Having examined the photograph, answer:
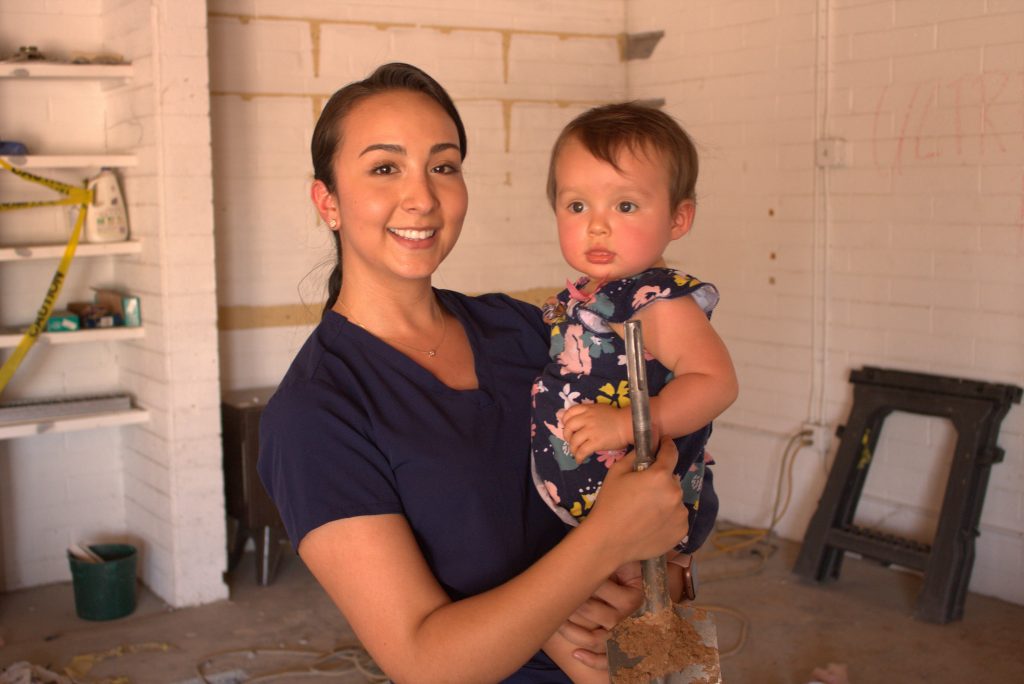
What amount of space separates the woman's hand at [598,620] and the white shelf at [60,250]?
10.8 ft

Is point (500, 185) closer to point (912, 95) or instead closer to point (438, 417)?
point (912, 95)

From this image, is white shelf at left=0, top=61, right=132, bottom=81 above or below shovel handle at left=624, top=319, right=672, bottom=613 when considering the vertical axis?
above

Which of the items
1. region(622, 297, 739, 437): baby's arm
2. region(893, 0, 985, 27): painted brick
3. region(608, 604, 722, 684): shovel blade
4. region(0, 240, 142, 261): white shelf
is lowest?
region(608, 604, 722, 684): shovel blade

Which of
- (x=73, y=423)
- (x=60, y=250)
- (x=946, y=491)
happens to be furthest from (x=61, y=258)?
(x=946, y=491)

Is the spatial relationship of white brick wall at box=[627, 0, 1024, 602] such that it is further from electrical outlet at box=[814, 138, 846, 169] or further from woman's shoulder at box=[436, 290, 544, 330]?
woman's shoulder at box=[436, 290, 544, 330]

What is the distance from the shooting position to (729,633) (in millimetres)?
4312

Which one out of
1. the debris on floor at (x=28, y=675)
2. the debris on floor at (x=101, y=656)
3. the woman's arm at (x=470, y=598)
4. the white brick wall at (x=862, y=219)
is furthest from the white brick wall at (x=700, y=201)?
the woman's arm at (x=470, y=598)

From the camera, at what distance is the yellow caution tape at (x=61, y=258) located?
434 centimetres

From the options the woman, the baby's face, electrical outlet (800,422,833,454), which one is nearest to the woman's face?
the woman

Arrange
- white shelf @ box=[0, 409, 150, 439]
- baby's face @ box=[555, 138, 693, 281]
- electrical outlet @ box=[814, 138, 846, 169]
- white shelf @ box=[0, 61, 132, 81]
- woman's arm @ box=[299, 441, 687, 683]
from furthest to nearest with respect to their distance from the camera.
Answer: electrical outlet @ box=[814, 138, 846, 169] → white shelf @ box=[0, 409, 150, 439] → white shelf @ box=[0, 61, 132, 81] → baby's face @ box=[555, 138, 693, 281] → woman's arm @ box=[299, 441, 687, 683]

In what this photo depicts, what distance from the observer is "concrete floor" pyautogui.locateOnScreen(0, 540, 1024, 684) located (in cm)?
399

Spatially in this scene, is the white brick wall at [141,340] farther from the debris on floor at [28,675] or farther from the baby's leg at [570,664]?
the baby's leg at [570,664]

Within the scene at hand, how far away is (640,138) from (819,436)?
11.7 ft

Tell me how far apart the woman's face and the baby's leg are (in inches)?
24.3
